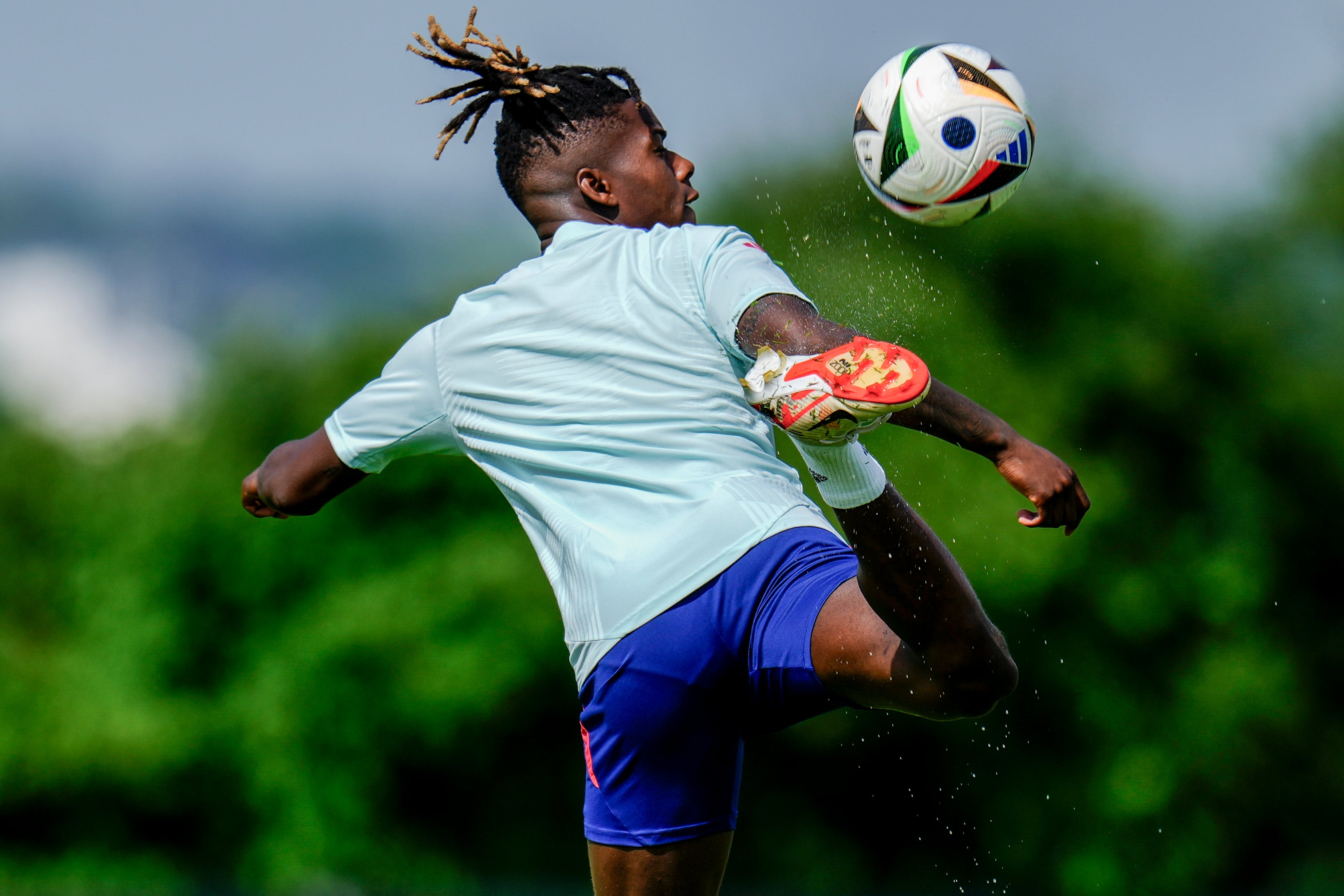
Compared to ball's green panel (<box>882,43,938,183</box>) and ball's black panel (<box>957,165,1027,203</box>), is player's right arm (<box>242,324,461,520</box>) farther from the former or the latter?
ball's black panel (<box>957,165,1027,203</box>)

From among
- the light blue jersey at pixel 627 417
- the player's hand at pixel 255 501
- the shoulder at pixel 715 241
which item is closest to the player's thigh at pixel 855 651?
the light blue jersey at pixel 627 417

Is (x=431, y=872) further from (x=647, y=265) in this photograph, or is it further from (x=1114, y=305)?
(x=647, y=265)

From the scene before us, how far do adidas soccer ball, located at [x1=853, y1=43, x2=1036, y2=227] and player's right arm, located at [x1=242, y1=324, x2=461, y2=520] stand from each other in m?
1.27

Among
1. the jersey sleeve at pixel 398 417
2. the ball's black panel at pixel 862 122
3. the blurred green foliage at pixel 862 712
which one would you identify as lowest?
the blurred green foliage at pixel 862 712

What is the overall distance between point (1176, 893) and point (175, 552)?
28.4 ft

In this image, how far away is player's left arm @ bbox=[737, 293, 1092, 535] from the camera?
265 cm

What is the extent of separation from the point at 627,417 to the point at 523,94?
123 cm

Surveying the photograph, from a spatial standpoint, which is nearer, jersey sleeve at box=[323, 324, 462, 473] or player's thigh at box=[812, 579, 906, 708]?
player's thigh at box=[812, 579, 906, 708]

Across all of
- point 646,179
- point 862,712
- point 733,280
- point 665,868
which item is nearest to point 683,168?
point 646,179

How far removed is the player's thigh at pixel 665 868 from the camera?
122 inches

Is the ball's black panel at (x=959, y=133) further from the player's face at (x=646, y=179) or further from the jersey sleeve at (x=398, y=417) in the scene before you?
the jersey sleeve at (x=398, y=417)

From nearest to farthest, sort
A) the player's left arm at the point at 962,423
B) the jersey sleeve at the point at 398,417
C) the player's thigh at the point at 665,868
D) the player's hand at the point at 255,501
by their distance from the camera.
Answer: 1. the player's left arm at the point at 962,423
2. the player's thigh at the point at 665,868
3. the jersey sleeve at the point at 398,417
4. the player's hand at the point at 255,501

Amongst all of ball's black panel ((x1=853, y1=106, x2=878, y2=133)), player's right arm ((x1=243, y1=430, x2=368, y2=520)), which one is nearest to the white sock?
ball's black panel ((x1=853, y1=106, x2=878, y2=133))

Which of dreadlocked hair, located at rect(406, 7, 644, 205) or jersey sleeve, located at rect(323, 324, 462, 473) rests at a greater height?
dreadlocked hair, located at rect(406, 7, 644, 205)
